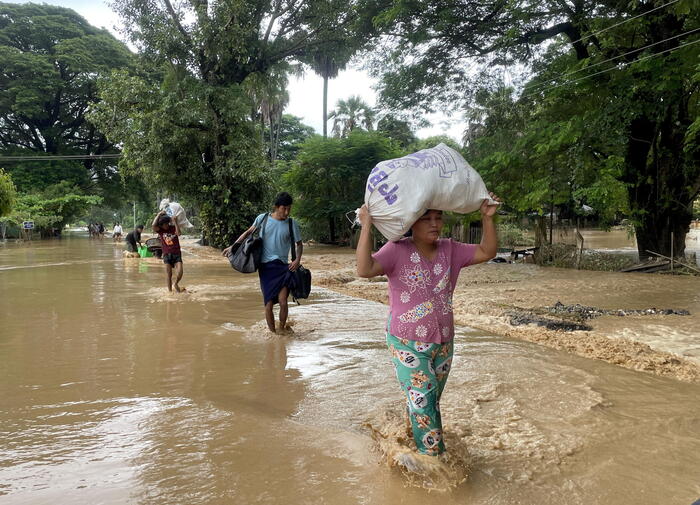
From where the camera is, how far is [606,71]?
11797mm

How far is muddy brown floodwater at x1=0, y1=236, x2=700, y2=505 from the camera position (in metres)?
2.59

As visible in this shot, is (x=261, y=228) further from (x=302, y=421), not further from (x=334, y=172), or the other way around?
(x=334, y=172)

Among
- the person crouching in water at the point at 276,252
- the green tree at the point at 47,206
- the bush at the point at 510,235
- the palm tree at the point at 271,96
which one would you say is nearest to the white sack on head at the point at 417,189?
the person crouching in water at the point at 276,252

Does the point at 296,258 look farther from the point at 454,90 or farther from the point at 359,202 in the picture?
the point at 359,202

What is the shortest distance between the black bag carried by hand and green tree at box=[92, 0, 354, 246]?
14786 mm

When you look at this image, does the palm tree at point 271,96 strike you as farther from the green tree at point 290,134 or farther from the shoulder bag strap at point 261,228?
the shoulder bag strap at point 261,228

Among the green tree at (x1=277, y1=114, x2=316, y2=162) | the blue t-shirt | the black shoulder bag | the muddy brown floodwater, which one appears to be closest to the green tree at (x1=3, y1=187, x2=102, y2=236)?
the green tree at (x1=277, y1=114, x2=316, y2=162)

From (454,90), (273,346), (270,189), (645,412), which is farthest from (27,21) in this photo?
(645,412)

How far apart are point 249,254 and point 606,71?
33.6 ft

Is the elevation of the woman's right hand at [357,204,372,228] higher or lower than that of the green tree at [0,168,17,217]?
lower

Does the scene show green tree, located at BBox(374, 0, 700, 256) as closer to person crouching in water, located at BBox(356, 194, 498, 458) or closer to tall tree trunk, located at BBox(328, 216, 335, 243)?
person crouching in water, located at BBox(356, 194, 498, 458)

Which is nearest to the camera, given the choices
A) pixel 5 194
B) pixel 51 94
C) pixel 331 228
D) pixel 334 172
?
pixel 5 194

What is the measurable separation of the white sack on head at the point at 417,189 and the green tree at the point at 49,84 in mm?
36748

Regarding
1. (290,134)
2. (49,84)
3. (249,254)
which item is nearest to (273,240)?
(249,254)
